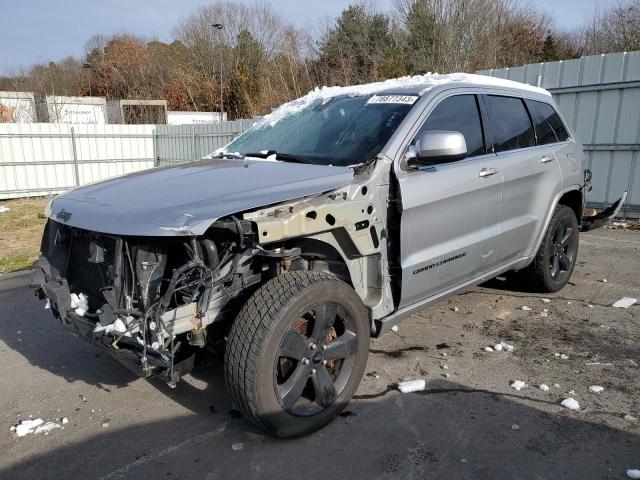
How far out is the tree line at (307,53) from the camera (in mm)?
21062

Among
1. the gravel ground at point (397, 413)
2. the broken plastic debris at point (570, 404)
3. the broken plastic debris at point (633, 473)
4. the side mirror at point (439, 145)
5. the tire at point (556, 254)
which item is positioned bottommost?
the gravel ground at point (397, 413)

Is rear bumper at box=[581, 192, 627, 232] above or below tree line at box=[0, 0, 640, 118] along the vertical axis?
below

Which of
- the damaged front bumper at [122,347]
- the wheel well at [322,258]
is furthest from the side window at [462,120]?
the damaged front bumper at [122,347]

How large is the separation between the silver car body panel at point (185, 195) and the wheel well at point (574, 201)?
3161mm

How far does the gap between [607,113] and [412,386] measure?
7.88m

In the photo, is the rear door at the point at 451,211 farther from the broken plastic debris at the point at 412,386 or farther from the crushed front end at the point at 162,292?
the crushed front end at the point at 162,292

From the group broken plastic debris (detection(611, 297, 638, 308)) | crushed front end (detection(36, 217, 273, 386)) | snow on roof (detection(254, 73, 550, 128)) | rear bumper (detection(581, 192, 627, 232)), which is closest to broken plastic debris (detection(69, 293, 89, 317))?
crushed front end (detection(36, 217, 273, 386))

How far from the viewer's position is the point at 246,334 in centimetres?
265

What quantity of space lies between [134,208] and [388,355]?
7.20 ft

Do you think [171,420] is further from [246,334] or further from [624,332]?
[624,332]

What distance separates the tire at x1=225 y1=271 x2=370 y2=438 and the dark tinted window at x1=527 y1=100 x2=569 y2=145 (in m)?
2.81

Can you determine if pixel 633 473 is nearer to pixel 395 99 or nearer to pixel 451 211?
pixel 451 211

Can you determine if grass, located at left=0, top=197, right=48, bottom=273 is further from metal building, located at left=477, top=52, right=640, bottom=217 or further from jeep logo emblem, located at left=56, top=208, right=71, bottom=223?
metal building, located at left=477, top=52, right=640, bottom=217

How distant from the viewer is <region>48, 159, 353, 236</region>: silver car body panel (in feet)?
8.43
